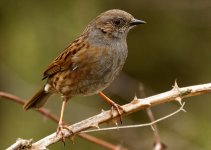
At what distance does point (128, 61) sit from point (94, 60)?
116 inches

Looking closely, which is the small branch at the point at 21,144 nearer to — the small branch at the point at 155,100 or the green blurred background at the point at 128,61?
the small branch at the point at 155,100

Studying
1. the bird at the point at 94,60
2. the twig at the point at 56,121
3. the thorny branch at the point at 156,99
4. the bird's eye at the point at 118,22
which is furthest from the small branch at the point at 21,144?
the bird's eye at the point at 118,22

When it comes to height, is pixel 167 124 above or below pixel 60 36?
below

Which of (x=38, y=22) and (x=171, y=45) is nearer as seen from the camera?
(x=38, y=22)

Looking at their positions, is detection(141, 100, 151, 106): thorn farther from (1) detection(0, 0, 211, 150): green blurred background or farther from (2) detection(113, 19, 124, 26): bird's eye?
(1) detection(0, 0, 211, 150): green blurred background

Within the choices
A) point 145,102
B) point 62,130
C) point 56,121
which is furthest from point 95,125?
point 56,121

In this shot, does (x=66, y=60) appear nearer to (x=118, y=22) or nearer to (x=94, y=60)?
(x=94, y=60)

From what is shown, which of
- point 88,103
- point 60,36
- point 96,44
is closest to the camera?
point 96,44

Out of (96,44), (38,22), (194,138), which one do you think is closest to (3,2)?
(38,22)

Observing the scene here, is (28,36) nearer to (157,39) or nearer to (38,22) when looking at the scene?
(38,22)

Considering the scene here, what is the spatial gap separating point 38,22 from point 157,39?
1735 millimetres

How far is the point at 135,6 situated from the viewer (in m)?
8.14

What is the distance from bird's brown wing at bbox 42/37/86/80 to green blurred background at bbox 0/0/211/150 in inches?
39.7

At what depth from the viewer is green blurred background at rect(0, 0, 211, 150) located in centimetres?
697
